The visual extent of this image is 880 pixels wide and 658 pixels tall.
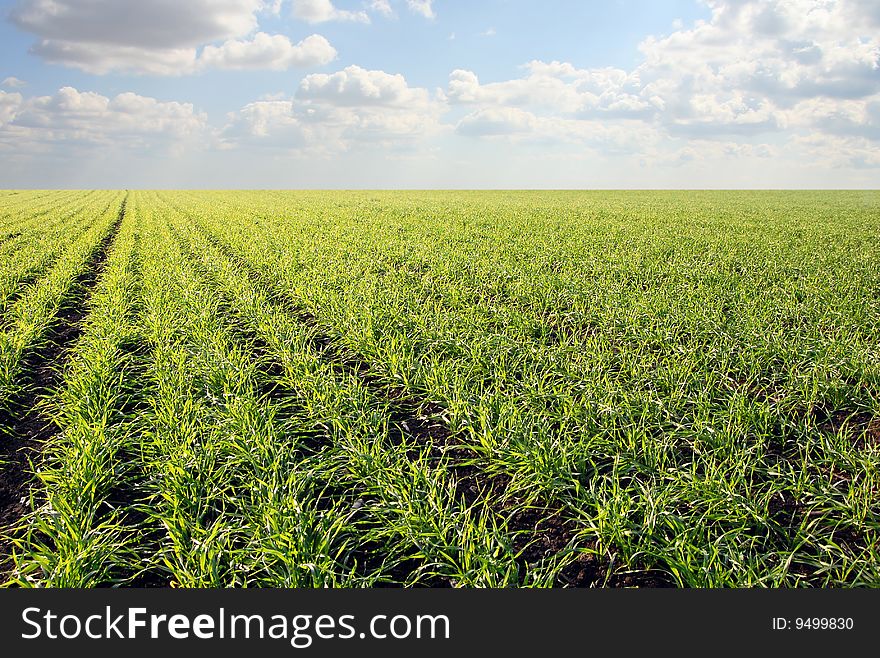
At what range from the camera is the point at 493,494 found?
4.62 meters

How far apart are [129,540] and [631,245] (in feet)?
51.5

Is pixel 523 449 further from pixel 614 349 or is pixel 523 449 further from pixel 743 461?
pixel 614 349

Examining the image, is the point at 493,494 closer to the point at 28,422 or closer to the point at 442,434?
the point at 442,434

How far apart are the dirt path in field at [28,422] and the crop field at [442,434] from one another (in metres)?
0.03

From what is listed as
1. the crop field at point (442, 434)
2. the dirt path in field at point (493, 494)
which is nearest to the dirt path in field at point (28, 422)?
the crop field at point (442, 434)

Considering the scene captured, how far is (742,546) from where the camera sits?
3.79 m

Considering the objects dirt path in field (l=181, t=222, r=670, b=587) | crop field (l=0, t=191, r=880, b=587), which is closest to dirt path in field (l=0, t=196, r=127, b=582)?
crop field (l=0, t=191, r=880, b=587)

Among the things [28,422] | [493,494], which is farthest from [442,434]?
[28,422]

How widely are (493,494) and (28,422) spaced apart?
4.60 meters

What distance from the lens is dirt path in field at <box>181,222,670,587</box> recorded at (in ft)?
A: 12.3

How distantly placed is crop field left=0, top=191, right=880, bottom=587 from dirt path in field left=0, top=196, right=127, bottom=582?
0.03 m

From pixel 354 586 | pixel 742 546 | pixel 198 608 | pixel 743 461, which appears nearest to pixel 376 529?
pixel 354 586

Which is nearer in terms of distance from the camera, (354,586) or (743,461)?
(354,586)

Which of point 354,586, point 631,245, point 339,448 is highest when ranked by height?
point 631,245
